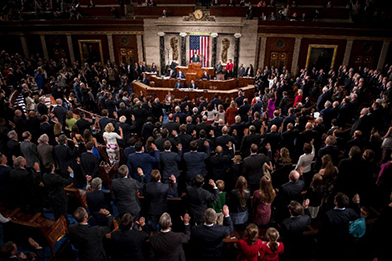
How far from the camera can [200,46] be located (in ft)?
55.1

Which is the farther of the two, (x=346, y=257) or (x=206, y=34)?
(x=206, y=34)

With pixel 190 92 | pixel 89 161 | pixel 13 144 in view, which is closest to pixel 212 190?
pixel 89 161

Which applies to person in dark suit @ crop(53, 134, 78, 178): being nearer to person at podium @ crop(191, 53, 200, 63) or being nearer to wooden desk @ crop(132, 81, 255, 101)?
wooden desk @ crop(132, 81, 255, 101)

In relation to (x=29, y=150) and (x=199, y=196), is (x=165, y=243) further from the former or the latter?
(x=29, y=150)

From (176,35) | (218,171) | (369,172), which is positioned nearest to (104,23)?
(176,35)

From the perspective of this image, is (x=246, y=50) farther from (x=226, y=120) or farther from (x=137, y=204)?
(x=137, y=204)

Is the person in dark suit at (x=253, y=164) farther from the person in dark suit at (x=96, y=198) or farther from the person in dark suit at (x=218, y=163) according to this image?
the person in dark suit at (x=96, y=198)

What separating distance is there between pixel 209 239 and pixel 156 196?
48.2 inches

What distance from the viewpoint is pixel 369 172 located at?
4.52 m

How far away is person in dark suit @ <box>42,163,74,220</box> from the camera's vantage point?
430 centimetres

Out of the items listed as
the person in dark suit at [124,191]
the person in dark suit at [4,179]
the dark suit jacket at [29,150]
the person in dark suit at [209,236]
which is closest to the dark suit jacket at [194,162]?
the person in dark suit at [124,191]

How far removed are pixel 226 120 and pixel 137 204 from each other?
513cm

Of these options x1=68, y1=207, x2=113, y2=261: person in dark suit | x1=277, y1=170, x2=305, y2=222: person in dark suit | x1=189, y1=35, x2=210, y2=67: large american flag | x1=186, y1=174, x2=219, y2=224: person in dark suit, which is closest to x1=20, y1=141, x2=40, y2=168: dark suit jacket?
x1=68, y1=207, x2=113, y2=261: person in dark suit

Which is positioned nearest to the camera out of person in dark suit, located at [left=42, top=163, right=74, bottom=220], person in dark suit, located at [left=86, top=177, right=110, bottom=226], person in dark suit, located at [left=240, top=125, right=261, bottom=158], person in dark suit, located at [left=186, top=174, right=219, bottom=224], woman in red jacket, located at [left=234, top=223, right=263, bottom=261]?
woman in red jacket, located at [left=234, top=223, right=263, bottom=261]
